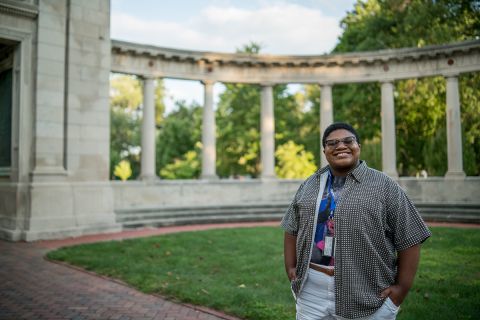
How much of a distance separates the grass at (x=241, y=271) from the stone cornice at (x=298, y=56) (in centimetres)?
1498

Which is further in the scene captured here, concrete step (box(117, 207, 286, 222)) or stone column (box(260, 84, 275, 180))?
stone column (box(260, 84, 275, 180))

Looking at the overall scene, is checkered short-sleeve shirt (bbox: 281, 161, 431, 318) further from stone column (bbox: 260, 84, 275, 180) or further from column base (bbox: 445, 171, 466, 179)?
column base (bbox: 445, 171, 466, 179)

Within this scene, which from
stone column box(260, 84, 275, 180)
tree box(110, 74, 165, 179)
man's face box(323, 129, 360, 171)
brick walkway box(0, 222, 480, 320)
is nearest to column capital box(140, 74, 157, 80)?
stone column box(260, 84, 275, 180)

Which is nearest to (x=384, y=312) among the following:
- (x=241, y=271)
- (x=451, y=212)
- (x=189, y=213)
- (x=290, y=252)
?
(x=290, y=252)

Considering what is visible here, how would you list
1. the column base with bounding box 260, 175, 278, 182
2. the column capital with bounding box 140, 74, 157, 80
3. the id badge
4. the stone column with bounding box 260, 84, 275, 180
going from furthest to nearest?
1. the stone column with bounding box 260, 84, 275, 180
2. the column base with bounding box 260, 175, 278, 182
3. the column capital with bounding box 140, 74, 157, 80
4. the id badge

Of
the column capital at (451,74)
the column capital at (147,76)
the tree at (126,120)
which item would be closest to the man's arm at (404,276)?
the column capital at (147,76)

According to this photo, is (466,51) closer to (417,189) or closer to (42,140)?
(417,189)

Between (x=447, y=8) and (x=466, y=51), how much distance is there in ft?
37.4

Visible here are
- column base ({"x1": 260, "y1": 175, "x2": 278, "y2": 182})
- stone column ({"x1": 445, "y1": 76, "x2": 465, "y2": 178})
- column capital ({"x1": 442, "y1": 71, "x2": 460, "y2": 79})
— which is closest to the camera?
stone column ({"x1": 445, "y1": 76, "x2": 465, "y2": 178})

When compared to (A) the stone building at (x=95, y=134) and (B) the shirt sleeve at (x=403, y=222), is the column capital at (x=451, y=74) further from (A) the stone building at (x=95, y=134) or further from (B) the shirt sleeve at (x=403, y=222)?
(B) the shirt sleeve at (x=403, y=222)

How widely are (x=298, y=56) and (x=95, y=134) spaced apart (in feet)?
57.2

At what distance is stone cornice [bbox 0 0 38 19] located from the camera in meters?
19.2

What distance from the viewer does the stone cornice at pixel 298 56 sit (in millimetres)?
28609

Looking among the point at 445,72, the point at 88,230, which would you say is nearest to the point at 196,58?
the point at 88,230
